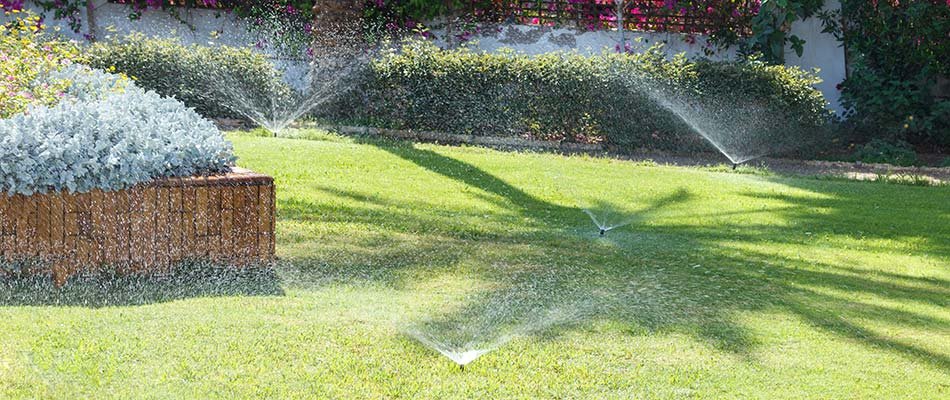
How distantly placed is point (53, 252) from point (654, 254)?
3.33m

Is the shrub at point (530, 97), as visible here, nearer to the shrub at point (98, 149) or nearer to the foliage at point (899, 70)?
the foliage at point (899, 70)

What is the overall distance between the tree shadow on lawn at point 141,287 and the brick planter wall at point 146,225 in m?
0.05

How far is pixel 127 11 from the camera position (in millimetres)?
14789

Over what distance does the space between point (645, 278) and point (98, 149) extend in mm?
2816

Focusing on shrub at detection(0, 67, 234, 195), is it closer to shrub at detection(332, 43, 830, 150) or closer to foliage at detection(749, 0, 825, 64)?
shrub at detection(332, 43, 830, 150)

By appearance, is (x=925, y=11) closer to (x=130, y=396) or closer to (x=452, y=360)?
(x=452, y=360)

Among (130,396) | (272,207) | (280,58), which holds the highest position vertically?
(280,58)

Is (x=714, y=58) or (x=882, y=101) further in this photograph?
(x=714, y=58)

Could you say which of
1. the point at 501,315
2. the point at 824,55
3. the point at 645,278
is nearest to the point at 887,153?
the point at 824,55

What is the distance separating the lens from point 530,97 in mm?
12469

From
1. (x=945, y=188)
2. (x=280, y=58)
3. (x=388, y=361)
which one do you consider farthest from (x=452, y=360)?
(x=280, y=58)

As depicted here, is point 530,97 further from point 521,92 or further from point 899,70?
point 899,70

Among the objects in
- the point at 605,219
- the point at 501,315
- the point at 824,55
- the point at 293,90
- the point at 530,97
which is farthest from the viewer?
the point at 824,55

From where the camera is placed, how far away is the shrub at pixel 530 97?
12.4 m
